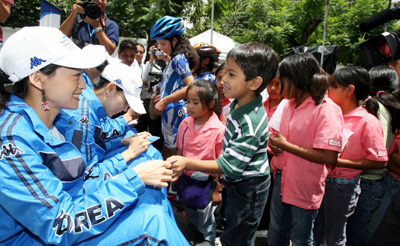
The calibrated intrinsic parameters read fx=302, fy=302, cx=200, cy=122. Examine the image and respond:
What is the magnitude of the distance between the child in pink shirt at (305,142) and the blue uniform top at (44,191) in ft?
4.30

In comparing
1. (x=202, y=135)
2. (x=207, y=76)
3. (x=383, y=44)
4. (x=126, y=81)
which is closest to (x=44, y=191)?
(x=126, y=81)

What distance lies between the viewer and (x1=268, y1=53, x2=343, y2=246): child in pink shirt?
7.35 feet

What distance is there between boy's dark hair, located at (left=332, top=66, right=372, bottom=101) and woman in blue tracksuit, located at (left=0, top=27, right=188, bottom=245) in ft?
6.66

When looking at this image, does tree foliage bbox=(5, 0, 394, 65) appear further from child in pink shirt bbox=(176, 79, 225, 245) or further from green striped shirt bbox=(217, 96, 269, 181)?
green striped shirt bbox=(217, 96, 269, 181)

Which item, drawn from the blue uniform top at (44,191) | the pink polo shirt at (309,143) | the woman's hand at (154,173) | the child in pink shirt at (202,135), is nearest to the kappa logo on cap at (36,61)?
the blue uniform top at (44,191)

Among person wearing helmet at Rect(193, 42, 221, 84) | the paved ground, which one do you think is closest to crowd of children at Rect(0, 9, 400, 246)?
the paved ground

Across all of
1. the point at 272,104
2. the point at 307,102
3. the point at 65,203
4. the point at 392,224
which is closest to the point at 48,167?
the point at 65,203

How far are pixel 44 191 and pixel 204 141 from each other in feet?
5.71

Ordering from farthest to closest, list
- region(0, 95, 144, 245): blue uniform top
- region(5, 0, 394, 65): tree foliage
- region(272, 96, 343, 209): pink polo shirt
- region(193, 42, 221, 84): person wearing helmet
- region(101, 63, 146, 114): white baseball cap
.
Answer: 1. region(5, 0, 394, 65): tree foliage
2. region(193, 42, 221, 84): person wearing helmet
3. region(101, 63, 146, 114): white baseball cap
4. region(272, 96, 343, 209): pink polo shirt
5. region(0, 95, 144, 245): blue uniform top

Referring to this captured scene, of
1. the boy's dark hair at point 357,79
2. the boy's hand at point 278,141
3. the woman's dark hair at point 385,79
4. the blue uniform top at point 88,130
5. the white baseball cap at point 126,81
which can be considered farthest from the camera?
the woman's dark hair at point 385,79

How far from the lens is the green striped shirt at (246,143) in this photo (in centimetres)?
206

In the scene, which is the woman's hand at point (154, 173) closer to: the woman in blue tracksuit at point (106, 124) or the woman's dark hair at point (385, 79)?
the woman in blue tracksuit at point (106, 124)

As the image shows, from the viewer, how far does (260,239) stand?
3.56 meters

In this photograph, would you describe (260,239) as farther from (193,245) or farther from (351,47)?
(351,47)
